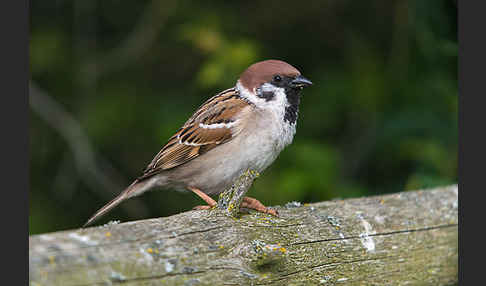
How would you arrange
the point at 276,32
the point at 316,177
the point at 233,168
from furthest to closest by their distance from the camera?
the point at 276,32, the point at 316,177, the point at 233,168

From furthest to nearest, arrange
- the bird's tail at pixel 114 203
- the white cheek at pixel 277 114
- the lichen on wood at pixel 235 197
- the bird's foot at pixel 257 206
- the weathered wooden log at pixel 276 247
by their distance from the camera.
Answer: the white cheek at pixel 277 114 → the bird's tail at pixel 114 203 → the bird's foot at pixel 257 206 → the lichen on wood at pixel 235 197 → the weathered wooden log at pixel 276 247

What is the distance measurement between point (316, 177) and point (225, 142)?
1218 millimetres

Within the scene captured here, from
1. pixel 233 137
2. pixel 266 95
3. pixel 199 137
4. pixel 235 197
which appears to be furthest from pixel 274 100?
pixel 235 197

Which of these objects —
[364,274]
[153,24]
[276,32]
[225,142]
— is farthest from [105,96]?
[364,274]

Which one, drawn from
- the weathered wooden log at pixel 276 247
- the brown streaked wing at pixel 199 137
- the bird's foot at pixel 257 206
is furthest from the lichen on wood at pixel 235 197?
the brown streaked wing at pixel 199 137

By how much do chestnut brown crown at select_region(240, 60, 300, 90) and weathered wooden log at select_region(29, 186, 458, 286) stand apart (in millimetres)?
661

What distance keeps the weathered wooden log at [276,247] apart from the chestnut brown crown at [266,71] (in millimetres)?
661

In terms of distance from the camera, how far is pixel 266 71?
8.97 ft

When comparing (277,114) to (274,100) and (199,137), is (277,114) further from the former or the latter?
(199,137)

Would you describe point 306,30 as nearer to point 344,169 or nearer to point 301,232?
point 344,169

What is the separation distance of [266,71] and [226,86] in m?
1.09

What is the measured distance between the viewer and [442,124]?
4.07 metres

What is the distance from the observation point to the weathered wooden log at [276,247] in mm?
1638

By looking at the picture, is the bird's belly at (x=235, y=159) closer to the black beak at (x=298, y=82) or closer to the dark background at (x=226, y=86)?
the black beak at (x=298, y=82)
